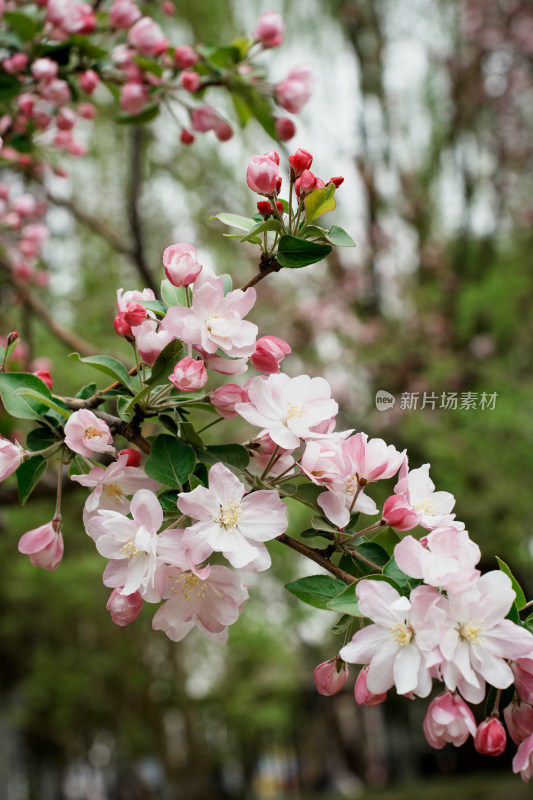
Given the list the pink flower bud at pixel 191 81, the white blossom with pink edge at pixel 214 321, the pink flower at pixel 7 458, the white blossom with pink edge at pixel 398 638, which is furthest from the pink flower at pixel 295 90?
the white blossom with pink edge at pixel 398 638

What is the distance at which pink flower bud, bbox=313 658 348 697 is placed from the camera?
0.67 m

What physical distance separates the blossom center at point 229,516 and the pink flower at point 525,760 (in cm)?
28

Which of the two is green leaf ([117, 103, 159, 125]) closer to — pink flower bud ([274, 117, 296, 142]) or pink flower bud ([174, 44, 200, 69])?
pink flower bud ([174, 44, 200, 69])

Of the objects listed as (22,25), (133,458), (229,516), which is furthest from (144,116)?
(229,516)

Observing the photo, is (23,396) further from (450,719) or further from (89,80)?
(89,80)

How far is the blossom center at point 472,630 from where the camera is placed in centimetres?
57

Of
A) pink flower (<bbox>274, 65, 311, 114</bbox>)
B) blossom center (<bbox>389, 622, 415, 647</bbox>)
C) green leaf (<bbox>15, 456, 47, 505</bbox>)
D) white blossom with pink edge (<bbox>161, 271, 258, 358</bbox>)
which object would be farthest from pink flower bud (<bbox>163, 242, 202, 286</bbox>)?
pink flower (<bbox>274, 65, 311, 114</bbox>)

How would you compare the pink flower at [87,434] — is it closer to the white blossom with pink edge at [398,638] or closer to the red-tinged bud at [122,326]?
the red-tinged bud at [122,326]

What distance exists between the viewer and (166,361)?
2.25 ft

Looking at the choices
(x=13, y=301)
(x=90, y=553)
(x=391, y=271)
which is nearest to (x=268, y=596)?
(x=90, y=553)

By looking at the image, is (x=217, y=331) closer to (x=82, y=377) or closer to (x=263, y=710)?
(x=82, y=377)

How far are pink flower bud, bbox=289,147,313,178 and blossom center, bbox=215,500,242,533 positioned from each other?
0.32m

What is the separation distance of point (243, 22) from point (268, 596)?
4.31 meters

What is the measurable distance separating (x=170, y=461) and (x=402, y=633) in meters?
0.24
